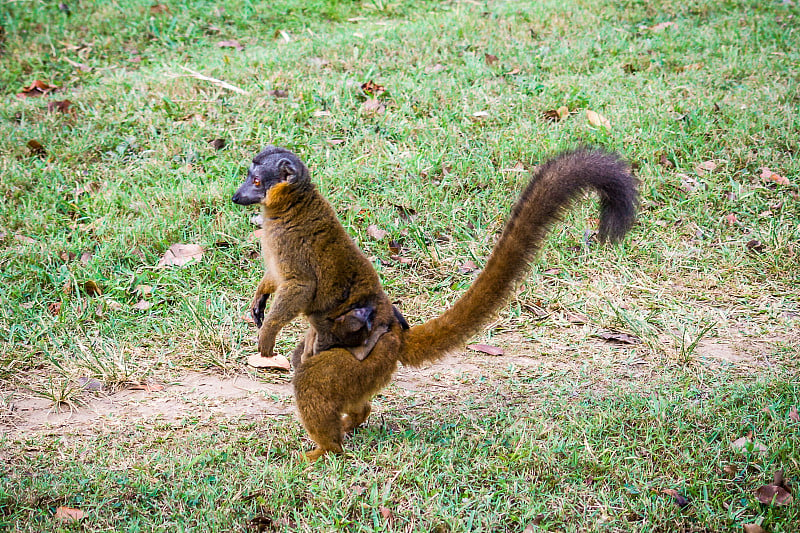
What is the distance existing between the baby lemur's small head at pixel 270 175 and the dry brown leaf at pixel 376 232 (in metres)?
1.84

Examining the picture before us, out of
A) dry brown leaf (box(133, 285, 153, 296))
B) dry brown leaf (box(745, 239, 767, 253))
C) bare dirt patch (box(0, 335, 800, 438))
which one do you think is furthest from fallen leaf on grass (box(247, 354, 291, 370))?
dry brown leaf (box(745, 239, 767, 253))

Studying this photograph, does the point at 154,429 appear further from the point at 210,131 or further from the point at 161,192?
the point at 210,131

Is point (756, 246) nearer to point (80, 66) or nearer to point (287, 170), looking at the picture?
point (287, 170)

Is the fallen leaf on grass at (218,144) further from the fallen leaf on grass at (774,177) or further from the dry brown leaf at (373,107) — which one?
the fallen leaf on grass at (774,177)

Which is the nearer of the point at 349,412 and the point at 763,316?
the point at 349,412

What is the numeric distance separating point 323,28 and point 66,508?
23.1 ft

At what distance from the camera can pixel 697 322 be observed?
4.74m

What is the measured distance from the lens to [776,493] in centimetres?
321

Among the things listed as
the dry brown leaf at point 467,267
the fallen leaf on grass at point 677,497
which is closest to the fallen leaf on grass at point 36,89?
the dry brown leaf at point 467,267

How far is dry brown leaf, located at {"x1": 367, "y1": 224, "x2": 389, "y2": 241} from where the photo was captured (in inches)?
217

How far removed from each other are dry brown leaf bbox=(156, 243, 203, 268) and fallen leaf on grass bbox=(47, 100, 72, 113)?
2.63 meters

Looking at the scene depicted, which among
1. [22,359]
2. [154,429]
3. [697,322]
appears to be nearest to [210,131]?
[22,359]

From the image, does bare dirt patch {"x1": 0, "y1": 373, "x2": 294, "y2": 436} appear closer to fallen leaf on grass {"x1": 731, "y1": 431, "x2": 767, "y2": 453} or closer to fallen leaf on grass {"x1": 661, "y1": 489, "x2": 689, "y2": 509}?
fallen leaf on grass {"x1": 661, "y1": 489, "x2": 689, "y2": 509}

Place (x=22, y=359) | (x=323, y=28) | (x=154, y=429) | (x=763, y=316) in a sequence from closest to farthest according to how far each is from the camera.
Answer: (x=154, y=429), (x=22, y=359), (x=763, y=316), (x=323, y=28)
